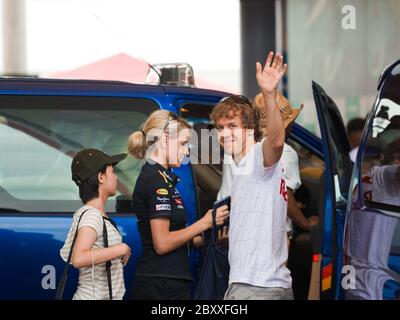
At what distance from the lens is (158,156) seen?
185 inches

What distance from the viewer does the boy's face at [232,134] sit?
4.39 meters

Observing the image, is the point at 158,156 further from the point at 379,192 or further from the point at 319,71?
the point at 319,71

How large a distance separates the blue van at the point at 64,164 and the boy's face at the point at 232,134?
0.55 m

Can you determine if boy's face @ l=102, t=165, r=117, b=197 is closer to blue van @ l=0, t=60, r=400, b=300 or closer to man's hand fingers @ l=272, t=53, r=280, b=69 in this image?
blue van @ l=0, t=60, r=400, b=300

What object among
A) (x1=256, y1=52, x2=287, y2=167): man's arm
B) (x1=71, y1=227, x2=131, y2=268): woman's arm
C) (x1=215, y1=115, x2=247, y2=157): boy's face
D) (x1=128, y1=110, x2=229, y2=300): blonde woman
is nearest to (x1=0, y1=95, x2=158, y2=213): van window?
(x1=128, y1=110, x2=229, y2=300): blonde woman

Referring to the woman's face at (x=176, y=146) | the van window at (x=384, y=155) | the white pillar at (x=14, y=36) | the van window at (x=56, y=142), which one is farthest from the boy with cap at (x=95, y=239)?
the white pillar at (x=14, y=36)

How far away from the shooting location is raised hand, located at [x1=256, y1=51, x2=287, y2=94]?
4113 mm

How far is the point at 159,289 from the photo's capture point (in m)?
4.60


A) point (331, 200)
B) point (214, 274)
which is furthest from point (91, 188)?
point (331, 200)

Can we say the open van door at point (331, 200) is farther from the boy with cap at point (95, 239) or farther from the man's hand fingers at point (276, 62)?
the boy with cap at point (95, 239)

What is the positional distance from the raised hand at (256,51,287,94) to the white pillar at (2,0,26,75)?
75.7 ft

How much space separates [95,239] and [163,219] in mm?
323

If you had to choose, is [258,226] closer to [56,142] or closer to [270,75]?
[270,75]
